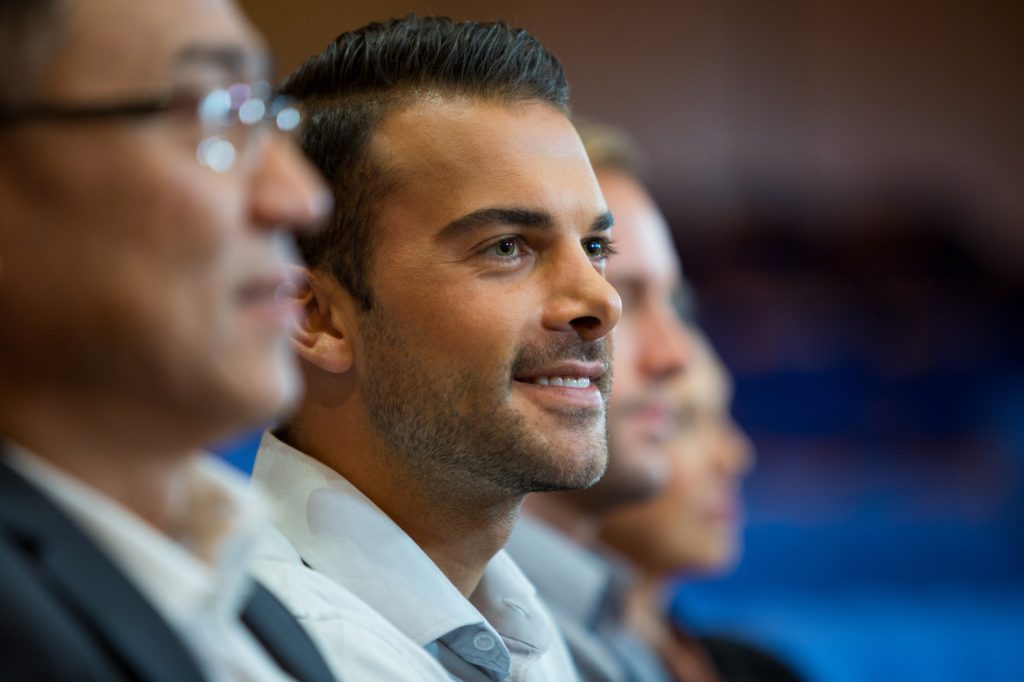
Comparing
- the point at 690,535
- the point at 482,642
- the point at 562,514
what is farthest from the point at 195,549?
the point at 690,535

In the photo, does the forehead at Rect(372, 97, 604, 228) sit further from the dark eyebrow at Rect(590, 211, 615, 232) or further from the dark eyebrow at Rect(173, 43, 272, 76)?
the dark eyebrow at Rect(173, 43, 272, 76)

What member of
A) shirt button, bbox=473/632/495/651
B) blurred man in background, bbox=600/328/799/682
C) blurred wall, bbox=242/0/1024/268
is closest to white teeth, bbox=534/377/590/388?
shirt button, bbox=473/632/495/651

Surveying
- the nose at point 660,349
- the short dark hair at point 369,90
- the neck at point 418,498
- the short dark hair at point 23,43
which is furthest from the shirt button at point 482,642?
the nose at point 660,349

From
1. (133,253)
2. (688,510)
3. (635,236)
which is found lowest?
(133,253)

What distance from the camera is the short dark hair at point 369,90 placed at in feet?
4.88

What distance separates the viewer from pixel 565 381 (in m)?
1.44

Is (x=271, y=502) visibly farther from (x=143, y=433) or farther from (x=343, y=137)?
(x=143, y=433)

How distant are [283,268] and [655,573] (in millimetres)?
2050

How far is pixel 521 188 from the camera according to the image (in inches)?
57.4

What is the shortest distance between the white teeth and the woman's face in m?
1.33

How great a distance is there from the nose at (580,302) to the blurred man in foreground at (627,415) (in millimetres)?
849

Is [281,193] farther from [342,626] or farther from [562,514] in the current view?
[562,514]

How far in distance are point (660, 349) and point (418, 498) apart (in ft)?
3.48

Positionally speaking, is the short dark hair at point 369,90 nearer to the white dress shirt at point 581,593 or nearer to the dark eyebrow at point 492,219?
the dark eyebrow at point 492,219
